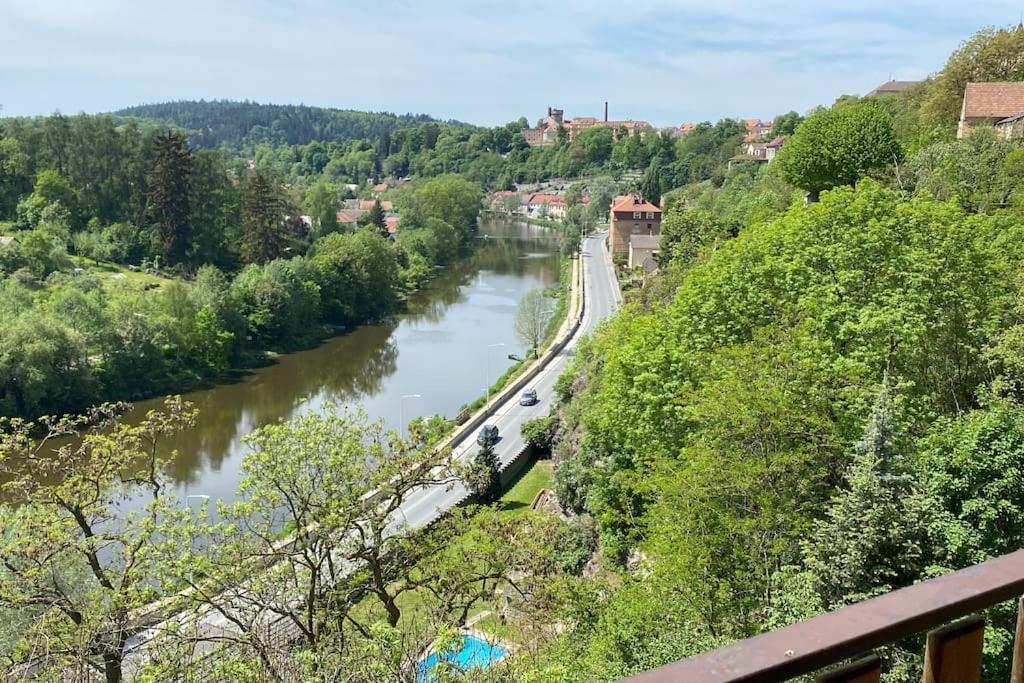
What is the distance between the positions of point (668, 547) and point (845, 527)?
3.43 meters

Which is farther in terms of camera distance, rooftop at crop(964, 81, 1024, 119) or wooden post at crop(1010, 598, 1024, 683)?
rooftop at crop(964, 81, 1024, 119)

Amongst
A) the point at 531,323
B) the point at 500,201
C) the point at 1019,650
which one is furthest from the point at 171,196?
the point at 500,201

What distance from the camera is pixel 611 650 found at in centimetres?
1049

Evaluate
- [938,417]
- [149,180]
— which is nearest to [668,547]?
[938,417]

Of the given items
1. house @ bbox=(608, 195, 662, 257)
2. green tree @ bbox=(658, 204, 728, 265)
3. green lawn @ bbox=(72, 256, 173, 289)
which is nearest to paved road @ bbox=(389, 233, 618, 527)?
green tree @ bbox=(658, 204, 728, 265)

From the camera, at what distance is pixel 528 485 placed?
1017 inches

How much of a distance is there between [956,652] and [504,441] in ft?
92.0

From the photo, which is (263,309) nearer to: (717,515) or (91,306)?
(91,306)

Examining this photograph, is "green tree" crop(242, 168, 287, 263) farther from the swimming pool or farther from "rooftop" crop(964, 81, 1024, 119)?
the swimming pool

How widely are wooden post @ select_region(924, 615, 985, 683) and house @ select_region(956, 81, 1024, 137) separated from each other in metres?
33.3

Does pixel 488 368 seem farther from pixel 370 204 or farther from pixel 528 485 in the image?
pixel 370 204

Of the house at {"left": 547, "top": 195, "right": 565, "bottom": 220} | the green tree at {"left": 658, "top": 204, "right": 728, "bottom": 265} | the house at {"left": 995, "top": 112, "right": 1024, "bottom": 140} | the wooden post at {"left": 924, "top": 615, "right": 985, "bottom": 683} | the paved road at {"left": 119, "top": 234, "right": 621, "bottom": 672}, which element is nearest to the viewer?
the wooden post at {"left": 924, "top": 615, "right": 985, "bottom": 683}

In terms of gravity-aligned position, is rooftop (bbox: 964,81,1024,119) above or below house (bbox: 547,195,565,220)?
above

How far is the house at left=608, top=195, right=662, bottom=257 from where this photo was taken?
64562 mm
